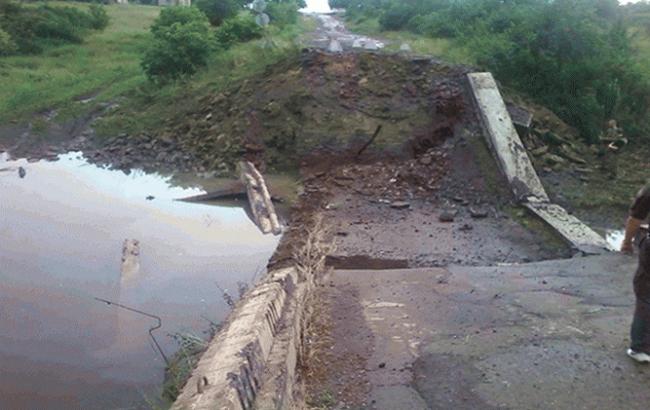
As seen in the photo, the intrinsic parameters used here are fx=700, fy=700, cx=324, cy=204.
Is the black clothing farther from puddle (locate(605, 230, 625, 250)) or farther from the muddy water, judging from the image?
puddle (locate(605, 230, 625, 250))

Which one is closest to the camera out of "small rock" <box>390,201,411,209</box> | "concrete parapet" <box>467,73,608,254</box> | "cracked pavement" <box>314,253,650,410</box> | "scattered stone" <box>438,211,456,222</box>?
"cracked pavement" <box>314,253,650,410</box>

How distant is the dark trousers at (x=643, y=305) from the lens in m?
4.79

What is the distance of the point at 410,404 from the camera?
4.53m

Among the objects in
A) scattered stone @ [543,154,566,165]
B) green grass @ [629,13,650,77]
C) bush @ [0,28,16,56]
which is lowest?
bush @ [0,28,16,56]

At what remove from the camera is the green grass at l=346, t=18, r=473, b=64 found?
55.4ft

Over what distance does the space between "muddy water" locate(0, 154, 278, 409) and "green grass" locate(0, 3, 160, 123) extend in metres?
5.70

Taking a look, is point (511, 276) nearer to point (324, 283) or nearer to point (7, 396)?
point (324, 283)

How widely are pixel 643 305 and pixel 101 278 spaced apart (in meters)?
6.02

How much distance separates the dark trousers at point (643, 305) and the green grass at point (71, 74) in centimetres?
A: 1563

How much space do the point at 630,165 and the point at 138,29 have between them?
24.1 metres

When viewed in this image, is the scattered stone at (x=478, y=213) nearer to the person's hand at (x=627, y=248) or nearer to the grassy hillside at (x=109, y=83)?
the person's hand at (x=627, y=248)

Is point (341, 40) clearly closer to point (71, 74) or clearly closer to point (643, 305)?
point (71, 74)

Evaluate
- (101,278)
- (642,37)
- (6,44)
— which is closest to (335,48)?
(642,37)

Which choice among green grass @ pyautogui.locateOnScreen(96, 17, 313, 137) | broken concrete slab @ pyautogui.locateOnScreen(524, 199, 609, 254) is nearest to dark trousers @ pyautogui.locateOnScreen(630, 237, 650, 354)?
broken concrete slab @ pyautogui.locateOnScreen(524, 199, 609, 254)
